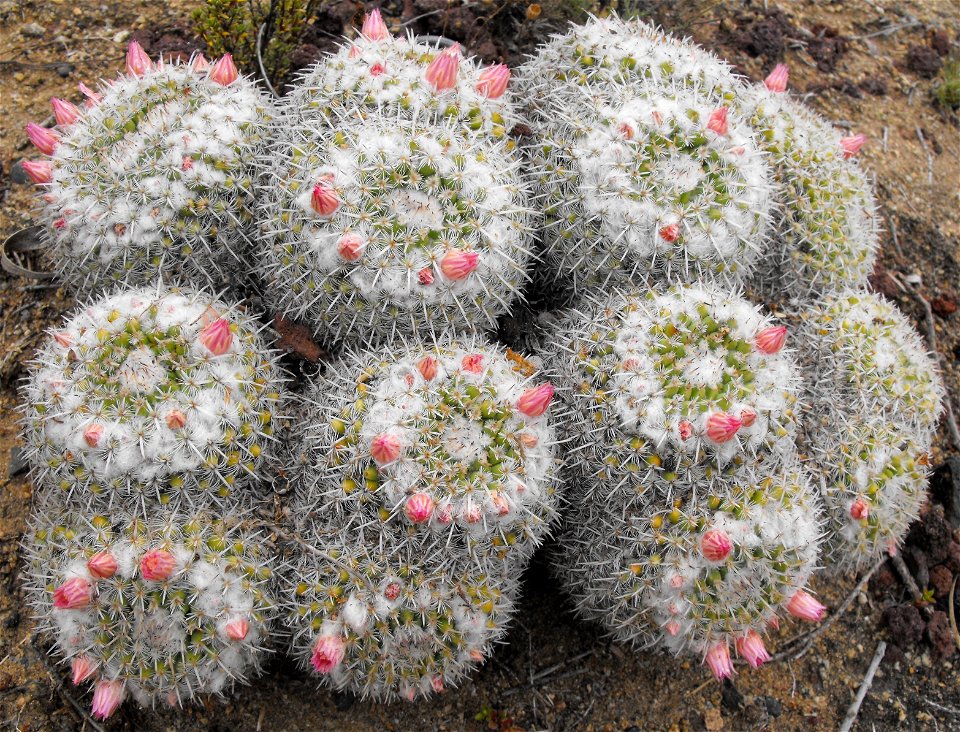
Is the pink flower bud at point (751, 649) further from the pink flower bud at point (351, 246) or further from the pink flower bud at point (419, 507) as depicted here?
the pink flower bud at point (351, 246)

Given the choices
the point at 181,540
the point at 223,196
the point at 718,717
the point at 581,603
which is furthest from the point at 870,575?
the point at 223,196

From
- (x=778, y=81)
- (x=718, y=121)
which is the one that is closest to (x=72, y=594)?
(x=718, y=121)

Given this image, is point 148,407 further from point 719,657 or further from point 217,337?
point 719,657

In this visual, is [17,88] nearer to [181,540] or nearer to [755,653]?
[181,540]

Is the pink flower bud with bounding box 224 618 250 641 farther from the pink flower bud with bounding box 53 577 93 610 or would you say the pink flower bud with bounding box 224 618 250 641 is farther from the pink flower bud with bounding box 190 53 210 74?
the pink flower bud with bounding box 190 53 210 74

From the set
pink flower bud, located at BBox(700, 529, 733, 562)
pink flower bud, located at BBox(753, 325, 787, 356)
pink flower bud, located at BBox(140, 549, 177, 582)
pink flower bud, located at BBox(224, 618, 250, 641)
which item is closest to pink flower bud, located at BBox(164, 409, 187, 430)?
pink flower bud, located at BBox(140, 549, 177, 582)
